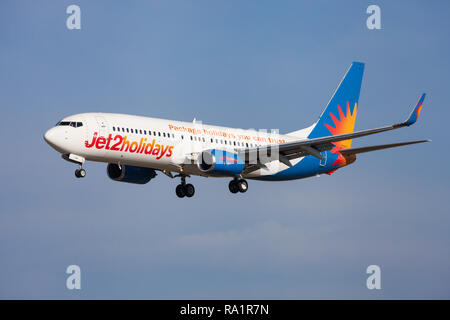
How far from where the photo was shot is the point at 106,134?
57.1m

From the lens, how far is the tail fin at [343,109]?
240 feet

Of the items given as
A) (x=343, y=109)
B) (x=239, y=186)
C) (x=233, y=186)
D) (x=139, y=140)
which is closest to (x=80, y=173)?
(x=139, y=140)

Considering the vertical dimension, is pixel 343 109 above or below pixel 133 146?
above

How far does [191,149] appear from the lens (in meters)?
61.2

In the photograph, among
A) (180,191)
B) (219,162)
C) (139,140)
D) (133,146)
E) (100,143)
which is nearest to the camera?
(100,143)

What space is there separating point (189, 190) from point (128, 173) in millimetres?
4742

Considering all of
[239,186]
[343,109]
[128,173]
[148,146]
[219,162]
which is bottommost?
[239,186]

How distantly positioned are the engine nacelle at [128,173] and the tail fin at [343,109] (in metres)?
15.0

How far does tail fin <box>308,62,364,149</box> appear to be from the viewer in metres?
73.1

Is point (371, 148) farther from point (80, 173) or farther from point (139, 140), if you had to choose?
point (80, 173)

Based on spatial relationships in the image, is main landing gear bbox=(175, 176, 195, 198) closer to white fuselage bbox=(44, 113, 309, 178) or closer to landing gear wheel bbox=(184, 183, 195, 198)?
landing gear wheel bbox=(184, 183, 195, 198)
